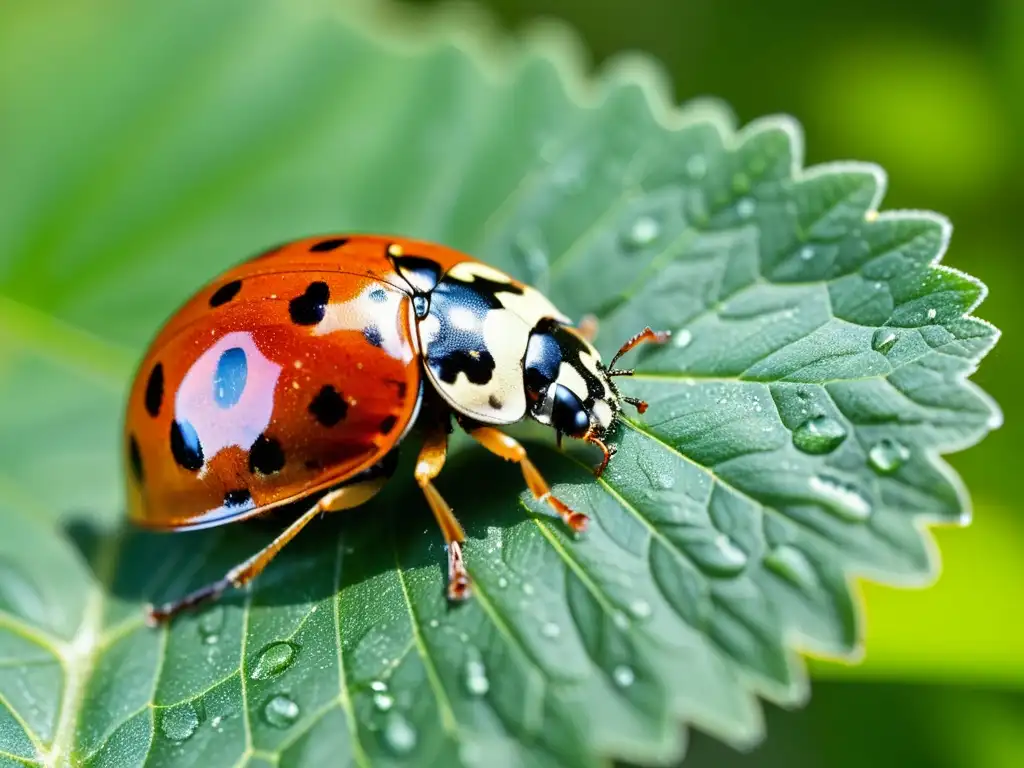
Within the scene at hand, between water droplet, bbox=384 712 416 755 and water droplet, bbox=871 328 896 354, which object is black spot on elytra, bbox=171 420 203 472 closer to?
water droplet, bbox=384 712 416 755

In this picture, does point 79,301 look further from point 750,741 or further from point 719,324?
point 750,741

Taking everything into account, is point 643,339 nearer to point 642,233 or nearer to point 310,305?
point 642,233

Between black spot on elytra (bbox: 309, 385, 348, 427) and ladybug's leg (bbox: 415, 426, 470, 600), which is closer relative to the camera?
ladybug's leg (bbox: 415, 426, 470, 600)

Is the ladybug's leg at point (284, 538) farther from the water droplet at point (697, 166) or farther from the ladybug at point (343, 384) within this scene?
the water droplet at point (697, 166)

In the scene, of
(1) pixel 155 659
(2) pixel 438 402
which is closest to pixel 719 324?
(2) pixel 438 402

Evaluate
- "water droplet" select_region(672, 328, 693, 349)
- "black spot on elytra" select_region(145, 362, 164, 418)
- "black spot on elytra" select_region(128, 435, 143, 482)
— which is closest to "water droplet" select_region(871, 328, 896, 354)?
"water droplet" select_region(672, 328, 693, 349)

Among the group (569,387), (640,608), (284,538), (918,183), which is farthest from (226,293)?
(918,183)
